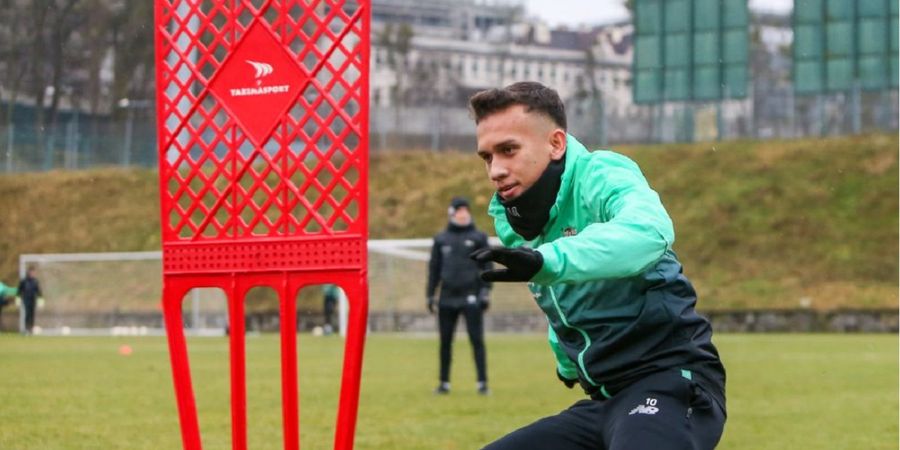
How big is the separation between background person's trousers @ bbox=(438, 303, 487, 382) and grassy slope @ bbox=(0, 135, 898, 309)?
23.2m

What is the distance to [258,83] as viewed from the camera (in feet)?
24.4

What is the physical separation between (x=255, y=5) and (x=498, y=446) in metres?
2.96

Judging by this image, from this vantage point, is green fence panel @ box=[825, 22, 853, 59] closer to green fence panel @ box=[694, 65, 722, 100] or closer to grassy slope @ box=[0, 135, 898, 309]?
green fence panel @ box=[694, 65, 722, 100]

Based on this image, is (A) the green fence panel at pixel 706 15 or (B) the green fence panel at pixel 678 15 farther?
(B) the green fence panel at pixel 678 15

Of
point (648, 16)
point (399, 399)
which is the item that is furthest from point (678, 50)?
point (399, 399)

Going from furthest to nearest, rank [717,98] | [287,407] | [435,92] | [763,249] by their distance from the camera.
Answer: [435,92], [763,249], [717,98], [287,407]

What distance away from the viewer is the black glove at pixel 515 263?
455cm

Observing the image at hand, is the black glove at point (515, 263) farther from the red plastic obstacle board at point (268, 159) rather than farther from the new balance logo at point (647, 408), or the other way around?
the red plastic obstacle board at point (268, 159)

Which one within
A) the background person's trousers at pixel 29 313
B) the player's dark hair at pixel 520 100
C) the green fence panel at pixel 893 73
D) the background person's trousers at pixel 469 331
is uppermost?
the green fence panel at pixel 893 73

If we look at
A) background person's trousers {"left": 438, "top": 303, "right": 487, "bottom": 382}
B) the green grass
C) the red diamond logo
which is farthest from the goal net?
the red diamond logo

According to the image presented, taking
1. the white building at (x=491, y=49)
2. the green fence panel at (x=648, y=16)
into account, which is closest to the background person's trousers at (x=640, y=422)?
the green fence panel at (x=648, y=16)

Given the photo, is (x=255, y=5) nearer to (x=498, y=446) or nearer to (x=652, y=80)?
(x=498, y=446)

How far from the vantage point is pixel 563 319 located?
5.34 m

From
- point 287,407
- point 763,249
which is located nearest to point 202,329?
point 763,249
